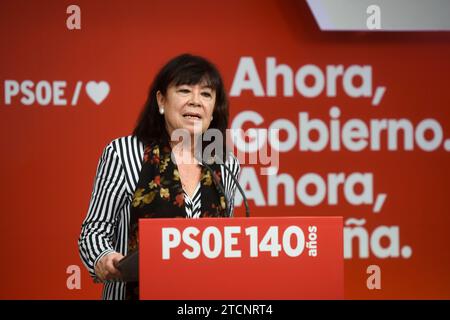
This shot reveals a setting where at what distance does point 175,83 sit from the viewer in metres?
1.82

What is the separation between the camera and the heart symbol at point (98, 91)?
10.8ft

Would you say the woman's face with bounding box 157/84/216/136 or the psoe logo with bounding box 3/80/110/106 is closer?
the woman's face with bounding box 157/84/216/136

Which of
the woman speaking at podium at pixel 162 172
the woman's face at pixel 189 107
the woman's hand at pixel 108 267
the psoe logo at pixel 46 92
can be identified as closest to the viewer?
the woman's hand at pixel 108 267

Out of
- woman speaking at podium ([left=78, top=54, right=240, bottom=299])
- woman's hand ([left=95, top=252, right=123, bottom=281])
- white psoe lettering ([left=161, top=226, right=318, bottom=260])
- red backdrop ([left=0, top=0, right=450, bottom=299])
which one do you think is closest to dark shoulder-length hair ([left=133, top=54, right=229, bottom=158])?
woman speaking at podium ([left=78, top=54, right=240, bottom=299])

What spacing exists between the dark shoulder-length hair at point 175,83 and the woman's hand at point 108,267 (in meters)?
0.40

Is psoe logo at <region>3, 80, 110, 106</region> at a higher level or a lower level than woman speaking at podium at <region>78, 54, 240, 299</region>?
higher

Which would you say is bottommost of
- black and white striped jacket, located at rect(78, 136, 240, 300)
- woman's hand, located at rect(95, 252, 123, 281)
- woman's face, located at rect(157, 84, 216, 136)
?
woman's hand, located at rect(95, 252, 123, 281)

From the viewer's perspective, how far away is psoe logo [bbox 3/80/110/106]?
128 inches

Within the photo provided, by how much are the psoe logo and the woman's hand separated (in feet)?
6.13

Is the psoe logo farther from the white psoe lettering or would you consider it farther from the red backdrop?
the white psoe lettering

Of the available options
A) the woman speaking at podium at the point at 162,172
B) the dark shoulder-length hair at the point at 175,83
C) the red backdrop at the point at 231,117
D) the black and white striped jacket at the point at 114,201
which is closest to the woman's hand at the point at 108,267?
the woman speaking at podium at the point at 162,172

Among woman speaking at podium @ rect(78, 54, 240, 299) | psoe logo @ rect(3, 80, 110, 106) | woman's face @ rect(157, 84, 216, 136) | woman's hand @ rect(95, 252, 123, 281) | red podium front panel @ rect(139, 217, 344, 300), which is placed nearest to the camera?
red podium front panel @ rect(139, 217, 344, 300)

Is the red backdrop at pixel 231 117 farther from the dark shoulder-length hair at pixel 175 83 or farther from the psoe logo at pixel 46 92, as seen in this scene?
the dark shoulder-length hair at pixel 175 83

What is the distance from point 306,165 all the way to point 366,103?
46cm
